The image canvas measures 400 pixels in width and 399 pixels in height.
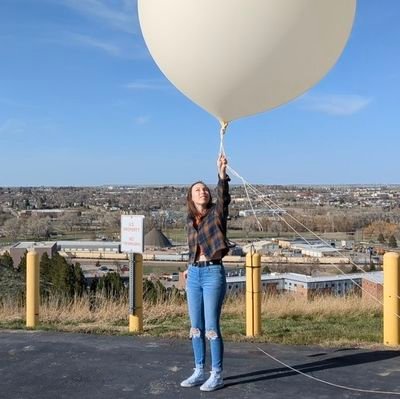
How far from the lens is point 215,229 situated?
425cm

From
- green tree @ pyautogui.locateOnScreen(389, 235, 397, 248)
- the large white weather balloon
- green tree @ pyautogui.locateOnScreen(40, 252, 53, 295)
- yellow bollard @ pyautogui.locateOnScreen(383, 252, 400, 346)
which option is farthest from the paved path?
green tree @ pyautogui.locateOnScreen(389, 235, 397, 248)

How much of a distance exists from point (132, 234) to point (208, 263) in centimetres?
246

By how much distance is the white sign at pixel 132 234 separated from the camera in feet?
21.3

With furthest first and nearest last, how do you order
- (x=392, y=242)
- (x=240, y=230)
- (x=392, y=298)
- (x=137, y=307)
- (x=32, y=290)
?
(x=240, y=230), (x=392, y=242), (x=32, y=290), (x=137, y=307), (x=392, y=298)

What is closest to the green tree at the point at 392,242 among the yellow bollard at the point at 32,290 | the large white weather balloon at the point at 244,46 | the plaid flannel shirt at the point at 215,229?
the yellow bollard at the point at 32,290

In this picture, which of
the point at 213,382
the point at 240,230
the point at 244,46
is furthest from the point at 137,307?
the point at 240,230

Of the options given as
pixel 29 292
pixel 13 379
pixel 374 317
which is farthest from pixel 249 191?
pixel 374 317

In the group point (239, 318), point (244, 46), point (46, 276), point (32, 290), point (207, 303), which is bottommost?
point (46, 276)

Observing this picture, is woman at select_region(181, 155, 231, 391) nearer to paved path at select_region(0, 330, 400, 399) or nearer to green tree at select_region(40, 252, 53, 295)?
paved path at select_region(0, 330, 400, 399)

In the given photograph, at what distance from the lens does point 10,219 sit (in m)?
65.8

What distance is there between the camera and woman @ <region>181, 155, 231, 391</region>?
4242 millimetres

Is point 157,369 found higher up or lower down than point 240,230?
lower down

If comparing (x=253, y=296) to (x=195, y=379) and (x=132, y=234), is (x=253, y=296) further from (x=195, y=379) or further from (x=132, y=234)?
(x=195, y=379)

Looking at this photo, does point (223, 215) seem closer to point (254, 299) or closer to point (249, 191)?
point (249, 191)
